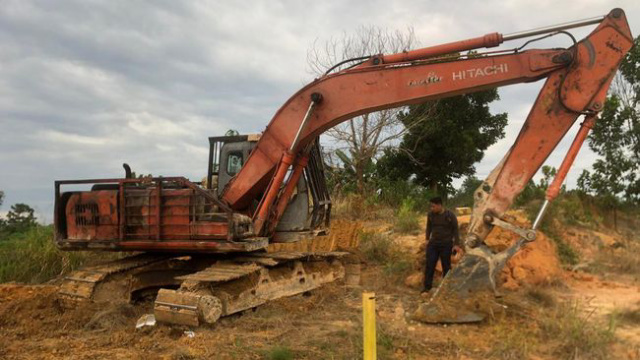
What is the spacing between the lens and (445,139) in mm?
23703

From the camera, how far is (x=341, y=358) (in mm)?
5289

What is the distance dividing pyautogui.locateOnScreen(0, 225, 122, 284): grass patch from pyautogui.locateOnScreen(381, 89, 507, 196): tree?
48.6 ft

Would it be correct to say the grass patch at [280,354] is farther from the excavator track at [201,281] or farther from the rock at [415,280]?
the rock at [415,280]

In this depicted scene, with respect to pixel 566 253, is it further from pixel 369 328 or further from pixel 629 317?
pixel 369 328

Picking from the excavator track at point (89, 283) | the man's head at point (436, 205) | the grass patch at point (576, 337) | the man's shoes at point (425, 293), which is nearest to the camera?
the grass patch at point (576, 337)

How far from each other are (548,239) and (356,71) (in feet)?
20.8

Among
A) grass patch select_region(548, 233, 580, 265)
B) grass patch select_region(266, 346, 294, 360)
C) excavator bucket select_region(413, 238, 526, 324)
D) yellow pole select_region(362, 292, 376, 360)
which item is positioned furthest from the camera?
grass patch select_region(548, 233, 580, 265)

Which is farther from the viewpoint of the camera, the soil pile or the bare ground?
the soil pile

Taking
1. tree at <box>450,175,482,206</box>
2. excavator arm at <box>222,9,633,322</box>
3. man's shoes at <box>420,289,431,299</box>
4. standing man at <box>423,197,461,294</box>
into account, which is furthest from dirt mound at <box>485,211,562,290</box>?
tree at <box>450,175,482,206</box>

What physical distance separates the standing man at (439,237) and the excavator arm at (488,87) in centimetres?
151

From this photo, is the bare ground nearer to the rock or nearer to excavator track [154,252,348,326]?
excavator track [154,252,348,326]

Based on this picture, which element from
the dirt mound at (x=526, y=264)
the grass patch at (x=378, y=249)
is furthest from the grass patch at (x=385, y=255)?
the dirt mound at (x=526, y=264)

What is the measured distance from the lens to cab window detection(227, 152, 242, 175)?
886 cm

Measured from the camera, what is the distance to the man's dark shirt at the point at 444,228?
28.2 feet
